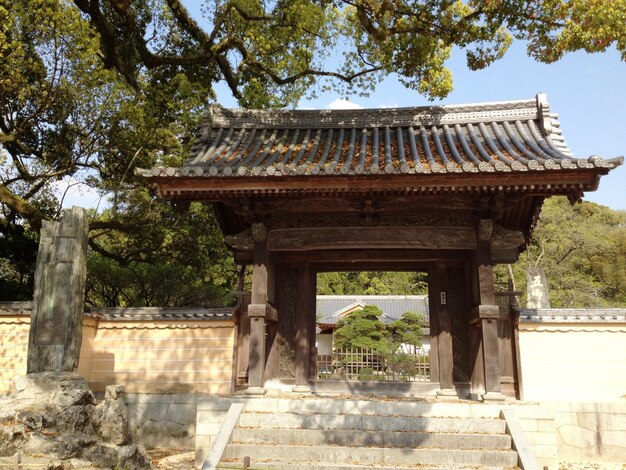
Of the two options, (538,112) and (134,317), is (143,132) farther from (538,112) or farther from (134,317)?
(538,112)

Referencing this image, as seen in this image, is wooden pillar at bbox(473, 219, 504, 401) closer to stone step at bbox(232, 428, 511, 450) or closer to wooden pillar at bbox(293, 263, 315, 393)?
stone step at bbox(232, 428, 511, 450)

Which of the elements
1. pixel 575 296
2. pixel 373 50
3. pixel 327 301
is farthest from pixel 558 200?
pixel 373 50

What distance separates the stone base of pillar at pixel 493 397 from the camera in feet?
24.8

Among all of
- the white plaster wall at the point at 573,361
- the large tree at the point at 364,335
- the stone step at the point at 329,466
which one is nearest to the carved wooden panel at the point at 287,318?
the stone step at the point at 329,466

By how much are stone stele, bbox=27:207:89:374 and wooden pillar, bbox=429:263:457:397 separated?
20.2 ft

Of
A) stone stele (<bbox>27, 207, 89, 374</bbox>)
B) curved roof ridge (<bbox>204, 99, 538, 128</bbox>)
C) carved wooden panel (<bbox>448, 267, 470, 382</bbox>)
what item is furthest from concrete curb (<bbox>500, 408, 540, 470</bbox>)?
stone stele (<bbox>27, 207, 89, 374</bbox>)

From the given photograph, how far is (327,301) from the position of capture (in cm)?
3391

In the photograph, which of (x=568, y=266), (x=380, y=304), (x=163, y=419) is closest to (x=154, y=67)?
(x=163, y=419)

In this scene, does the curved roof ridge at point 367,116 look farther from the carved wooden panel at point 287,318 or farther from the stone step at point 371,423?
the stone step at point 371,423

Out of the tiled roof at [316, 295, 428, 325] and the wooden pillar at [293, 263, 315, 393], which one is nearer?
the wooden pillar at [293, 263, 315, 393]

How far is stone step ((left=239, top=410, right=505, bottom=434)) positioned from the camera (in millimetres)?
6859

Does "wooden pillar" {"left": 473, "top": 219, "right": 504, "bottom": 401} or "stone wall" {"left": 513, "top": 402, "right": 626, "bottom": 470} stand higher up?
"wooden pillar" {"left": 473, "top": 219, "right": 504, "bottom": 401}

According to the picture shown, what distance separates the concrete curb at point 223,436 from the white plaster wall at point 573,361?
5.19 meters

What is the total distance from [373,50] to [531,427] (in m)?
11.6
